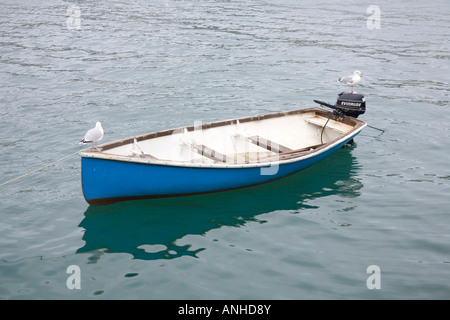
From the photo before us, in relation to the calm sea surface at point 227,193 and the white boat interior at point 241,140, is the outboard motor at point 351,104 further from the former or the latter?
the calm sea surface at point 227,193

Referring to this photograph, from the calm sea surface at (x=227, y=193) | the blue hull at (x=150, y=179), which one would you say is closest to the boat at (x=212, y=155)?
the blue hull at (x=150, y=179)

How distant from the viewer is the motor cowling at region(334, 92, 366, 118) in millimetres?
14570

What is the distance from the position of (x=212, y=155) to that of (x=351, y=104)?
493 cm

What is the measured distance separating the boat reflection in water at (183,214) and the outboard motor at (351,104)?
2.25m

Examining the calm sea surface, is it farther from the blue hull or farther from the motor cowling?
the motor cowling

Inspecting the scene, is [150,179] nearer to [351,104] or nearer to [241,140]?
[241,140]

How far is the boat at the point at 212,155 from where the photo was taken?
10484mm

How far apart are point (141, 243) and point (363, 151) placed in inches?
309

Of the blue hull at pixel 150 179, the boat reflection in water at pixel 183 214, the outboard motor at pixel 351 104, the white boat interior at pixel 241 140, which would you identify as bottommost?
the boat reflection in water at pixel 183 214

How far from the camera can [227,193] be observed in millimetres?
12094

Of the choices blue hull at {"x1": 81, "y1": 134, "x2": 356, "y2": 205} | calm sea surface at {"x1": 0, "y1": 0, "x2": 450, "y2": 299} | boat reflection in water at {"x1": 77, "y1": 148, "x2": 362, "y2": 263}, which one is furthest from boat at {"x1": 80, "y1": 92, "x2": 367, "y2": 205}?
calm sea surface at {"x1": 0, "y1": 0, "x2": 450, "y2": 299}

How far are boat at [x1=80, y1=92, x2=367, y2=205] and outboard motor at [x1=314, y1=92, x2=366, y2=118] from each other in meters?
0.05
